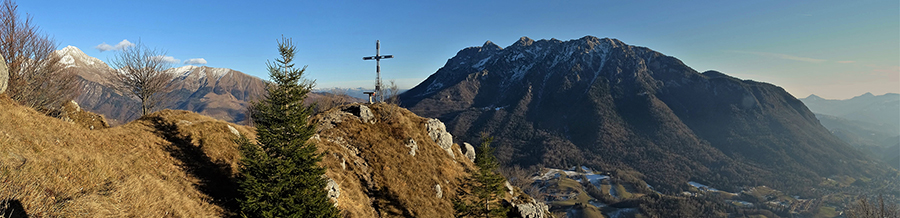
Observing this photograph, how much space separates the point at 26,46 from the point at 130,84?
6630 mm

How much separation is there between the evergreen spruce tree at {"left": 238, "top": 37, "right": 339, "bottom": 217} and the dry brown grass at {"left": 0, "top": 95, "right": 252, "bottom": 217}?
96.6 inches

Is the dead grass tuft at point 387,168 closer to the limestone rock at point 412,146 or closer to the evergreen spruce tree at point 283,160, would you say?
the limestone rock at point 412,146

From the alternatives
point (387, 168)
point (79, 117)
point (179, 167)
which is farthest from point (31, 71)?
point (387, 168)

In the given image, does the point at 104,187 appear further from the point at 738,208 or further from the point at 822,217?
the point at 822,217

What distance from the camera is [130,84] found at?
3011 cm

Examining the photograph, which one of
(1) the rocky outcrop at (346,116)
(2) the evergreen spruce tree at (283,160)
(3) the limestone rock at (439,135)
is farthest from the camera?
(3) the limestone rock at (439,135)

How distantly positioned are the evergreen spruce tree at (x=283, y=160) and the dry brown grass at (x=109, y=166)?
96.6 inches

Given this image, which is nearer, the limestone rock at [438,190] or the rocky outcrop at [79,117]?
the rocky outcrop at [79,117]

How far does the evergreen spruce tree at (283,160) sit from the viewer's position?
57.0 ft

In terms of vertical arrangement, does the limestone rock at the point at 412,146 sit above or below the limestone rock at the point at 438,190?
above

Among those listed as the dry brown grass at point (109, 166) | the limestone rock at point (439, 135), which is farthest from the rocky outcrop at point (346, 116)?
the dry brown grass at point (109, 166)

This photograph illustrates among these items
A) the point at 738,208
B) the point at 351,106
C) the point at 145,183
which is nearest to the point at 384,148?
the point at 351,106

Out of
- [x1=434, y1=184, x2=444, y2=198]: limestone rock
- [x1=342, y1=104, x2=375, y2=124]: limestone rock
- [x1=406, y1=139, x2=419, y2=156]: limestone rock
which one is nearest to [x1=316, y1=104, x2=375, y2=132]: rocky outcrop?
[x1=342, y1=104, x2=375, y2=124]: limestone rock

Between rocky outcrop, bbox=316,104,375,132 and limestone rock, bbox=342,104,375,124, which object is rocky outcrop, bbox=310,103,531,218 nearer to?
rocky outcrop, bbox=316,104,375,132
